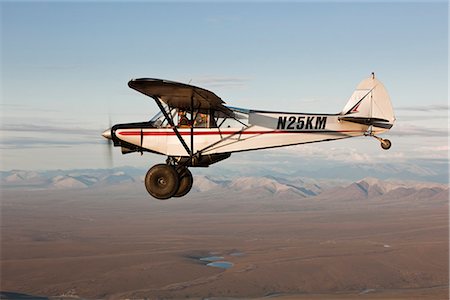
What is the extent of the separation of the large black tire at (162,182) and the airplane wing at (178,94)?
85.2 inches

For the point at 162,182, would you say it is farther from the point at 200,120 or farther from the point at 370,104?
the point at 370,104

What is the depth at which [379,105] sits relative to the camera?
23219 mm

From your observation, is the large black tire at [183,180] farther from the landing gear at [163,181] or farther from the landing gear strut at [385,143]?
the landing gear strut at [385,143]

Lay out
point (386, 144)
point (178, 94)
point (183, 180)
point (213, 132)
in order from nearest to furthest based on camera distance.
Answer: point (178, 94) < point (386, 144) < point (213, 132) < point (183, 180)

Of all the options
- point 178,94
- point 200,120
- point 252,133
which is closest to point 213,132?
point 200,120

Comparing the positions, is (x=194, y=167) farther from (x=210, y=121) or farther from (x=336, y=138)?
(x=336, y=138)

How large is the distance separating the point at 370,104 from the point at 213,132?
536 centimetres

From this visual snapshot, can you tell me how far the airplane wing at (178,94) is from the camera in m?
19.8

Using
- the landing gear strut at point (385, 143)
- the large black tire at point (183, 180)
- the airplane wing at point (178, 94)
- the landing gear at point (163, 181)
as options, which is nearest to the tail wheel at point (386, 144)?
the landing gear strut at point (385, 143)

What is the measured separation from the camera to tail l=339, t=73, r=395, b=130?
23078 mm

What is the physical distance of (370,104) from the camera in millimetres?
23234

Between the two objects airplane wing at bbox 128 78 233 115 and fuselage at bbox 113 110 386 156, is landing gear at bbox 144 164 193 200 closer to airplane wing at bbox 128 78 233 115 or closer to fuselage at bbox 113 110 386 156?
fuselage at bbox 113 110 386 156

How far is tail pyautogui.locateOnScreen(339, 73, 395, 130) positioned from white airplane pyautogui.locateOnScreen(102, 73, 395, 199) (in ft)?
0.11

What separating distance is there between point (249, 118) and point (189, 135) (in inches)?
80.7
